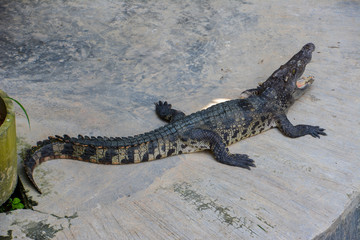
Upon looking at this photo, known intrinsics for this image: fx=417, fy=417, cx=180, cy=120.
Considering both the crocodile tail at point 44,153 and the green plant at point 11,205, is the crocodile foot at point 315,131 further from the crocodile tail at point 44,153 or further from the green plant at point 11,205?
the green plant at point 11,205

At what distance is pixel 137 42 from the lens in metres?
6.47

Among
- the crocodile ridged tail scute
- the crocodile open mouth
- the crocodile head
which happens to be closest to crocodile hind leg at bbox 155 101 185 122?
the crocodile ridged tail scute

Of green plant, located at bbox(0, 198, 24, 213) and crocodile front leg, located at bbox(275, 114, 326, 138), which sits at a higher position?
crocodile front leg, located at bbox(275, 114, 326, 138)

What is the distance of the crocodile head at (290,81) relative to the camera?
5.14 m

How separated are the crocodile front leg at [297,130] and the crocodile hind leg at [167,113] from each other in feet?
3.80

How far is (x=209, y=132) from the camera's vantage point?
447 centimetres

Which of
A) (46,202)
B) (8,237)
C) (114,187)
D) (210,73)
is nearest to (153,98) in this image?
(210,73)

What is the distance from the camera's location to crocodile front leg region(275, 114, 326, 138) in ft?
15.1

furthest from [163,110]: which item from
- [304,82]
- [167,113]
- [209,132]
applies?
[304,82]

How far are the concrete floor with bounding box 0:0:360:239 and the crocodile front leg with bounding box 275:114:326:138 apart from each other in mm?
97

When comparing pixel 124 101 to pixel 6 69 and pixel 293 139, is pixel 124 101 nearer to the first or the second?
pixel 6 69

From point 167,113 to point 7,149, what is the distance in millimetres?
2086

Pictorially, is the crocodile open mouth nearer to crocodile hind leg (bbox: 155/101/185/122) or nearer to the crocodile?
the crocodile

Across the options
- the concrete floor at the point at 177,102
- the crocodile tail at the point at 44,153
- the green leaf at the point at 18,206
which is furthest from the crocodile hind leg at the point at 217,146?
the green leaf at the point at 18,206
